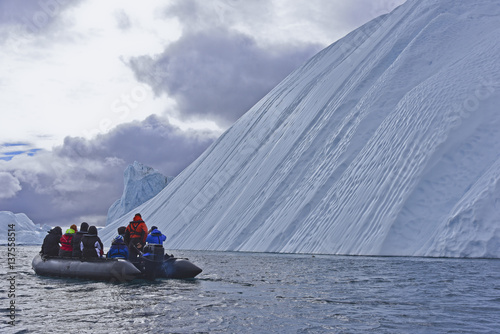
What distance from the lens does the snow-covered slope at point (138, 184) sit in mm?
82375

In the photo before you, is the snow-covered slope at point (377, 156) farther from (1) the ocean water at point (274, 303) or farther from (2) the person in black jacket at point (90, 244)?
(2) the person in black jacket at point (90, 244)

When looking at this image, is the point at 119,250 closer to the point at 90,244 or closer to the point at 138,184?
the point at 90,244

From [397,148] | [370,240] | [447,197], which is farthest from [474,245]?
[397,148]

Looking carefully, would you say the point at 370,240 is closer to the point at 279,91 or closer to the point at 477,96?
the point at 477,96

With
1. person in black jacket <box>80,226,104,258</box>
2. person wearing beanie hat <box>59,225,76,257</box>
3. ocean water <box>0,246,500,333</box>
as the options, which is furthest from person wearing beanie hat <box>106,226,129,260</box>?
person wearing beanie hat <box>59,225,76,257</box>

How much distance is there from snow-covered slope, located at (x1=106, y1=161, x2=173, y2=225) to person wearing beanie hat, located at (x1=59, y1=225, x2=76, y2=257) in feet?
210

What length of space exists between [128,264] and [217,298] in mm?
4683

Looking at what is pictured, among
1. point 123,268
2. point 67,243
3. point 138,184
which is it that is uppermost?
point 138,184

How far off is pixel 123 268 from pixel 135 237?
A: 186 cm

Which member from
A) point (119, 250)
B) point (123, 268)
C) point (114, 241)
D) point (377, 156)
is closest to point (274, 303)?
point (123, 268)

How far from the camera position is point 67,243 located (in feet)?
62.9

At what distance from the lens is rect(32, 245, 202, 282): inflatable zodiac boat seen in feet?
54.6

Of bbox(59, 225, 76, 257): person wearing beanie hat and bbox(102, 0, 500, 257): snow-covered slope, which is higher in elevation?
bbox(102, 0, 500, 257): snow-covered slope

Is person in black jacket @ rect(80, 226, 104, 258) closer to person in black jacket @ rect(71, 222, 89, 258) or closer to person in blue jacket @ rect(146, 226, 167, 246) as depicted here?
person in black jacket @ rect(71, 222, 89, 258)
